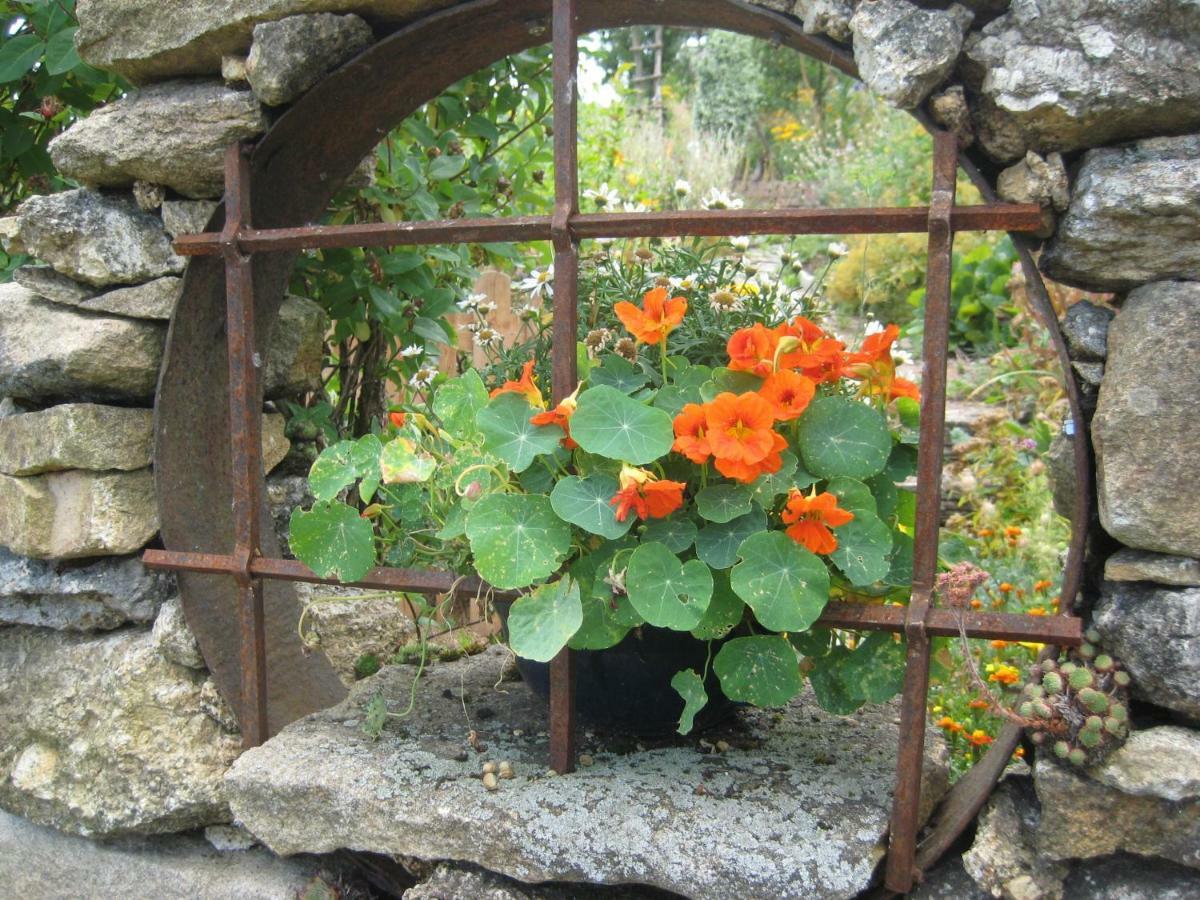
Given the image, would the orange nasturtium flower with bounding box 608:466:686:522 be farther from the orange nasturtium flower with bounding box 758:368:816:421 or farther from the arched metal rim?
the arched metal rim

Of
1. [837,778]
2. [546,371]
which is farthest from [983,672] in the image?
[546,371]

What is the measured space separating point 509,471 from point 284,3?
776mm

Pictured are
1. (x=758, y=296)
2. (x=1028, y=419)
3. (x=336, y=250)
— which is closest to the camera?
(x=758, y=296)

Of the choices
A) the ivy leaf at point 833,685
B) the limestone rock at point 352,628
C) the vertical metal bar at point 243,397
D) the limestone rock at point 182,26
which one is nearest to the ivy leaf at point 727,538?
the ivy leaf at point 833,685

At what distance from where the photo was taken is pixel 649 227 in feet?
4.85

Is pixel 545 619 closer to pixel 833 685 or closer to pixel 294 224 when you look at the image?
pixel 833 685

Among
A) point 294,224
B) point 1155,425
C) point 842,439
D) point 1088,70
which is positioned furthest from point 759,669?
point 294,224

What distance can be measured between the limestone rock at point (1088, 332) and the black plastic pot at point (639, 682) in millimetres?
656

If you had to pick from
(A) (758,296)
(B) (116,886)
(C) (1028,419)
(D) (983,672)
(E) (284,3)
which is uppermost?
(E) (284,3)

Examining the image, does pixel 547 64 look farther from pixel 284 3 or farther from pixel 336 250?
pixel 284 3

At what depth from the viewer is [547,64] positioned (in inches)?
98.3

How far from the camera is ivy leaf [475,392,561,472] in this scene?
1437 millimetres

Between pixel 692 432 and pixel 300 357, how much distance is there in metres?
1.07

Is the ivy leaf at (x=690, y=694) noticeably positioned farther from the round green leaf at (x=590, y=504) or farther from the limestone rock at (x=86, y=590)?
the limestone rock at (x=86, y=590)
